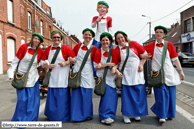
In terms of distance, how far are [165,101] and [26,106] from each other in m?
2.92

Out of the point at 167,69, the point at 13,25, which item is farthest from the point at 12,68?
the point at 13,25

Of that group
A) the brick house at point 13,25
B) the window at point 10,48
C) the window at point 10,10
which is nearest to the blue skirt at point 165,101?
the brick house at point 13,25

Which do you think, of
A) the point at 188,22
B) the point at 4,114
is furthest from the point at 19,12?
the point at 188,22

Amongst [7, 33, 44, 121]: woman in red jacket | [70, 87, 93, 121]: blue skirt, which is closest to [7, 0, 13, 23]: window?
[7, 33, 44, 121]: woman in red jacket

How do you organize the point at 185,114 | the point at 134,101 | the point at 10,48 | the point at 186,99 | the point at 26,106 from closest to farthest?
the point at 26,106 < the point at 134,101 < the point at 185,114 < the point at 186,99 < the point at 10,48

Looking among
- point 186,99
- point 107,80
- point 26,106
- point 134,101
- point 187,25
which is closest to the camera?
point 26,106

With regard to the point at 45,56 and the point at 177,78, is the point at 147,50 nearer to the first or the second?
the point at 177,78

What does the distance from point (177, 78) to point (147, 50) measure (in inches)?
35.4

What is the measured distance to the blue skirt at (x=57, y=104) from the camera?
3.57 metres

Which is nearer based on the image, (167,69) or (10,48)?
(167,69)

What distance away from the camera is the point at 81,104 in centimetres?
366

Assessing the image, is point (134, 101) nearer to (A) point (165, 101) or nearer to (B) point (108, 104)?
(B) point (108, 104)

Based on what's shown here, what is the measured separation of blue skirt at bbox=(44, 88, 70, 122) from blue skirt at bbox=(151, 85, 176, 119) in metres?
2.01

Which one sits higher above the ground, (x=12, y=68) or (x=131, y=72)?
(x=12, y=68)
